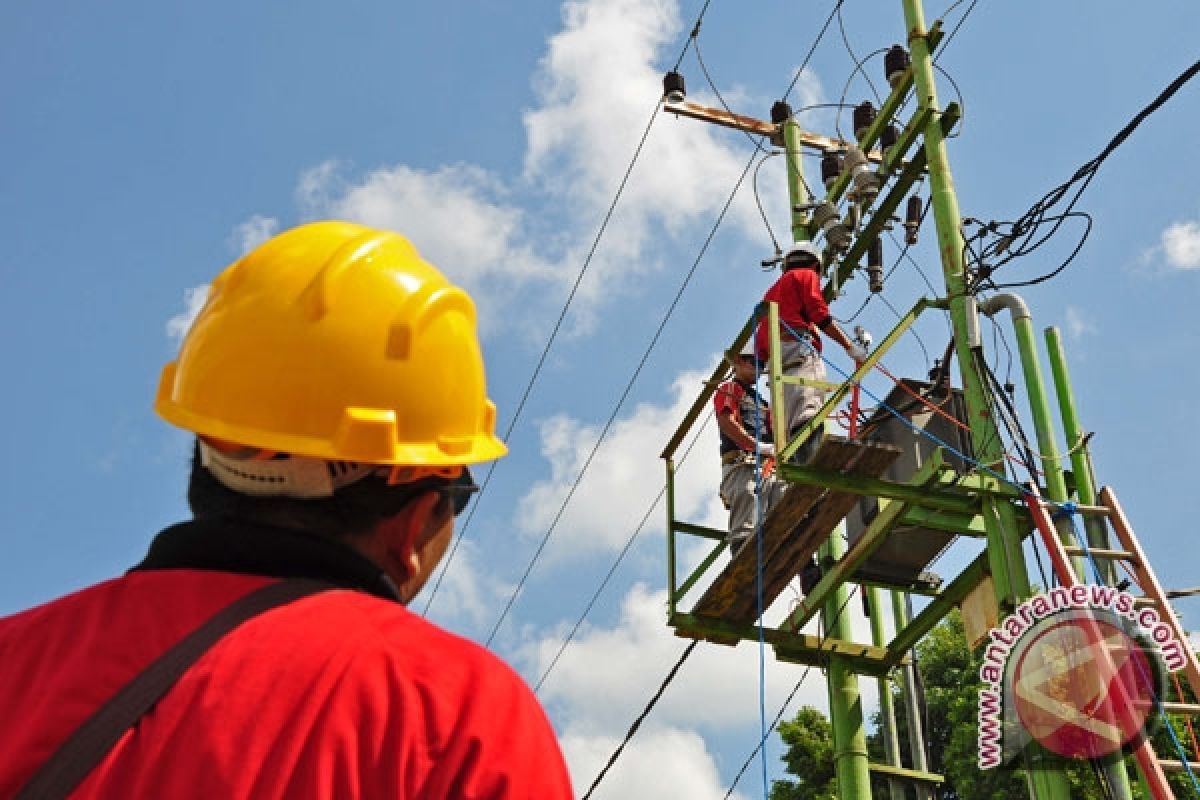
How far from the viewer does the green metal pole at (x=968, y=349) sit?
27.0 ft

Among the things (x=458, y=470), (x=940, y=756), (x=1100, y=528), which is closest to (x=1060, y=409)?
(x=1100, y=528)

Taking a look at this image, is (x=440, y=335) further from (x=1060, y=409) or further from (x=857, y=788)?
(x=857, y=788)

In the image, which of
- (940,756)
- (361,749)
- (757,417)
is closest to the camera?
(361,749)

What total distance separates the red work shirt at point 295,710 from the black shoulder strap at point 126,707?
0.5 inches

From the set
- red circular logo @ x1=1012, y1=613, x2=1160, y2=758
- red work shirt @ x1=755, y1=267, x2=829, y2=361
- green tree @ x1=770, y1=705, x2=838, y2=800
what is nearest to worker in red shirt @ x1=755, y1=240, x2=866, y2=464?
red work shirt @ x1=755, y1=267, x2=829, y2=361

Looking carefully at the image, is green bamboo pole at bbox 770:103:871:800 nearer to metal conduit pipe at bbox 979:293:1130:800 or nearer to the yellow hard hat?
metal conduit pipe at bbox 979:293:1130:800

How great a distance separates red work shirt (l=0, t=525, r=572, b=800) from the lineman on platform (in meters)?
8.20

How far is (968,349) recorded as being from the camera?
30.0ft

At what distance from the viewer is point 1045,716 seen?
7730 mm

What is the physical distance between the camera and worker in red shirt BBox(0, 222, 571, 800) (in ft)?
4.87

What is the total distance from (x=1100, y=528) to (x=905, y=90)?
485cm

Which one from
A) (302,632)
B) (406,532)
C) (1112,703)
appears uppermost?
(1112,703)

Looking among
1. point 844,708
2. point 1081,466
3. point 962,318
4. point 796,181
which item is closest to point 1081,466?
point 1081,466

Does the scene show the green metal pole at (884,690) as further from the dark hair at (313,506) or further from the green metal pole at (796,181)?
the dark hair at (313,506)
